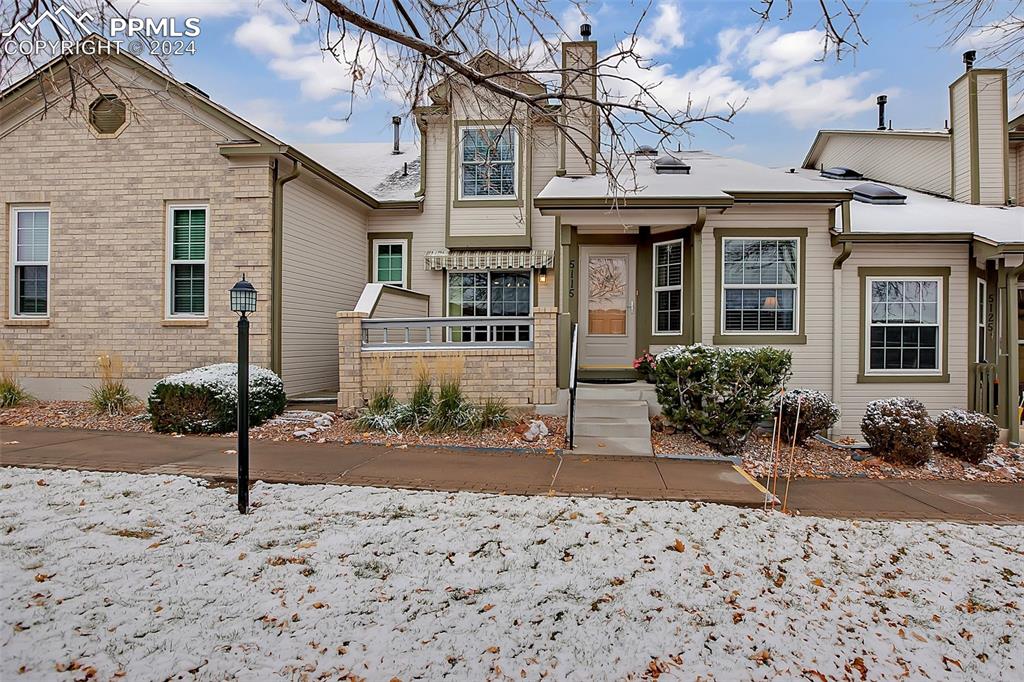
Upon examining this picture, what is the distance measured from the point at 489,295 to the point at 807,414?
6352 mm

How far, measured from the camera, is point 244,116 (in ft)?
30.4

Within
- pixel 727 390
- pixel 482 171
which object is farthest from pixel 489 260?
pixel 727 390

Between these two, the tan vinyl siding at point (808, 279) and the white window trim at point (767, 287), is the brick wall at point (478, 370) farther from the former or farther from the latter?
the white window trim at point (767, 287)

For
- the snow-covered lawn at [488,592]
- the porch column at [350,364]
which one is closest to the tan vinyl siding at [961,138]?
the snow-covered lawn at [488,592]

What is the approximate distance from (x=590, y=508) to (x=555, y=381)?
374 cm

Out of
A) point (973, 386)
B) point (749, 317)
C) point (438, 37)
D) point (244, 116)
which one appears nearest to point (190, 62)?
point (438, 37)

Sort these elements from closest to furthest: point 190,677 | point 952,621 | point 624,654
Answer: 1. point 190,677
2. point 624,654
3. point 952,621

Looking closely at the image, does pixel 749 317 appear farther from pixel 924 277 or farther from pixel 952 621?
pixel 952 621

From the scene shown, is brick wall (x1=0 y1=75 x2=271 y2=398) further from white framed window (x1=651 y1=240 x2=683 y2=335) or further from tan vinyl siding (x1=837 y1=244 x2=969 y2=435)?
tan vinyl siding (x1=837 y1=244 x2=969 y2=435)

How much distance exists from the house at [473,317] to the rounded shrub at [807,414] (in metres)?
1.45

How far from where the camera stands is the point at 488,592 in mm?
3256

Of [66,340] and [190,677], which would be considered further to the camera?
[66,340]

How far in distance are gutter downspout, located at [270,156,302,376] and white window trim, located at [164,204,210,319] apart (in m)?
1.10

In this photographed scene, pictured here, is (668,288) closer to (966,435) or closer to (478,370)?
(478,370)
